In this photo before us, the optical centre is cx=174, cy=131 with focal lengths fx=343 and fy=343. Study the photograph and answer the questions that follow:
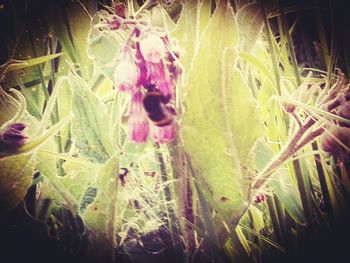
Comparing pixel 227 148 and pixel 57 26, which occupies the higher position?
pixel 57 26

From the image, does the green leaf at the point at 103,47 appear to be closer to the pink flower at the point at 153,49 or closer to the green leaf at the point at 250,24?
the pink flower at the point at 153,49

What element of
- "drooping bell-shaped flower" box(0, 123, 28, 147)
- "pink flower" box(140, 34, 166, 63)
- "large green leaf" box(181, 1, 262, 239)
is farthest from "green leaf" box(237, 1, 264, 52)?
"drooping bell-shaped flower" box(0, 123, 28, 147)

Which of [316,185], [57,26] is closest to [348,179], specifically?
[316,185]

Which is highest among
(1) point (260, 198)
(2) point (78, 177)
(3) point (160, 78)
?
(3) point (160, 78)

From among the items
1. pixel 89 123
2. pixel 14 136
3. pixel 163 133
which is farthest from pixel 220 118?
pixel 14 136

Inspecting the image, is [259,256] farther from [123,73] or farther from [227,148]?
[123,73]

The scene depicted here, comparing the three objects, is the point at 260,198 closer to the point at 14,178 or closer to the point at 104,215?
the point at 104,215

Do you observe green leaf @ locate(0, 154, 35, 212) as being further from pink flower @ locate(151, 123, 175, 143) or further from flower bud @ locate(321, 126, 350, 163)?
flower bud @ locate(321, 126, 350, 163)
